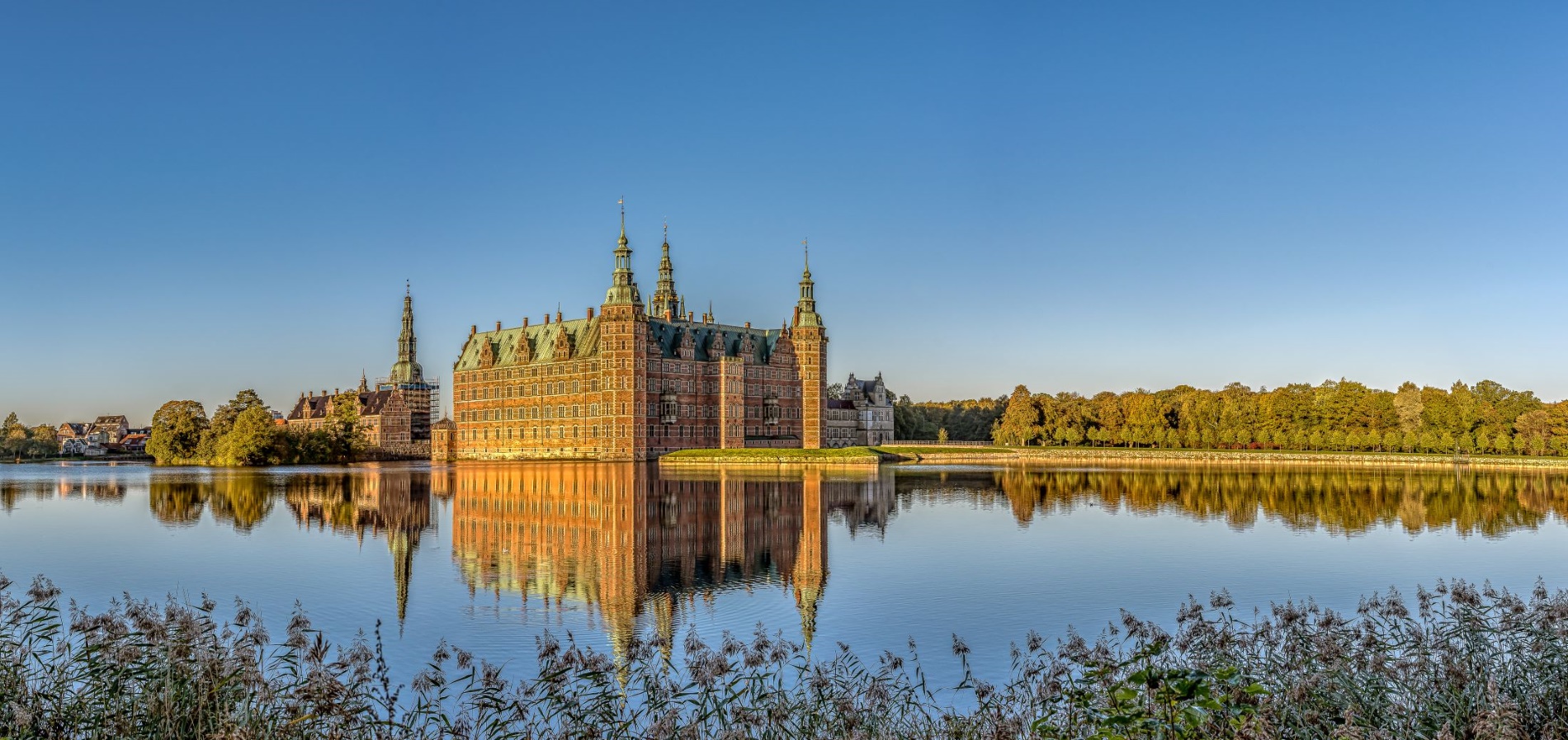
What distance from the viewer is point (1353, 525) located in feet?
95.1

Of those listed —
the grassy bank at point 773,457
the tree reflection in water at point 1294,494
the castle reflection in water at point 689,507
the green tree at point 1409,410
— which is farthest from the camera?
the green tree at point 1409,410

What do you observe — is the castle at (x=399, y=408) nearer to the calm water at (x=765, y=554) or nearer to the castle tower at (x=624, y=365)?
the castle tower at (x=624, y=365)

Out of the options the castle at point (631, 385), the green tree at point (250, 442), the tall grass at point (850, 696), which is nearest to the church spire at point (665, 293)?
the castle at point (631, 385)

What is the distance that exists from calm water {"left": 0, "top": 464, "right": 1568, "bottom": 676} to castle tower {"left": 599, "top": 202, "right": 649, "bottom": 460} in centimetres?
4134

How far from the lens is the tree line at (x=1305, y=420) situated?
79938mm

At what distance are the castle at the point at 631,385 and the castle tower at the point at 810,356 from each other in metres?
0.10

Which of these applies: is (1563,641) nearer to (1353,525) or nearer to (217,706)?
(217,706)

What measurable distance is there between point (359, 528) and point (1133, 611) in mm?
20145

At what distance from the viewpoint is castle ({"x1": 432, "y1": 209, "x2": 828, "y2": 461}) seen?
→ 287ft

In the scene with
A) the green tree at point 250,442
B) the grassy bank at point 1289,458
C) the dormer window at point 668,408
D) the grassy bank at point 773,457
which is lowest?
the grassy bank at point 1289,458

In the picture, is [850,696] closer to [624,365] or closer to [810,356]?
[624,365]

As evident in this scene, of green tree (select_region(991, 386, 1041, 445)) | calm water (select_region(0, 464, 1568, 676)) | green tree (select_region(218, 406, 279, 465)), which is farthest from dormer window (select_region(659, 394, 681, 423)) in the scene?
calm water (select_region(0, 464, 1568, 676))

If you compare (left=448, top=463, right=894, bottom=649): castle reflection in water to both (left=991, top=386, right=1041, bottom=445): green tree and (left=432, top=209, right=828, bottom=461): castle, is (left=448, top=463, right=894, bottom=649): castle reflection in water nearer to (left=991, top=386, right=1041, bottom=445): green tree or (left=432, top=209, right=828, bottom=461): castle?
(left=432, top=209, right=828, bottom=461): castle

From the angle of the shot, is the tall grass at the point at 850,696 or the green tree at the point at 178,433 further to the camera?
the green tree at the point at 178,433
